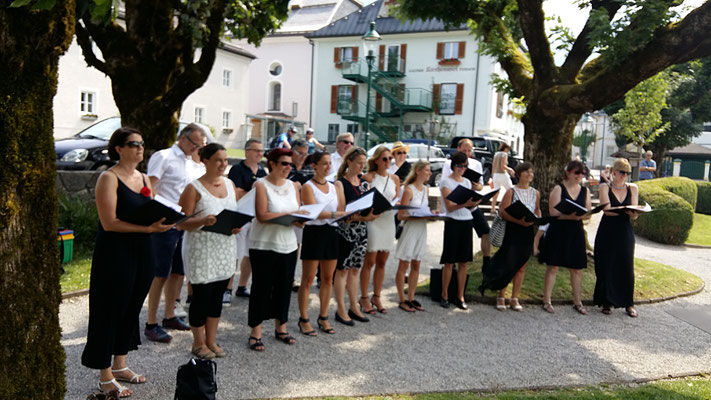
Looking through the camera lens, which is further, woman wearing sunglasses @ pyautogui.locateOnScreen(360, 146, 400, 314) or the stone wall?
the stone wall

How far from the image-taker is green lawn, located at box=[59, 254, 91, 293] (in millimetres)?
7350

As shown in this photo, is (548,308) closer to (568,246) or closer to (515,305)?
(515,305)

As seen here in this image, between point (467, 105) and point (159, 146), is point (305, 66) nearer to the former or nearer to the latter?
point (467, 105)

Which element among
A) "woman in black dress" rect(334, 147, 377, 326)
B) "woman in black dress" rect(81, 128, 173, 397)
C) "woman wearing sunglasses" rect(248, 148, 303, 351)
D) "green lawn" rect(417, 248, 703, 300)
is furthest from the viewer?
"green lawn" rect(417, 248, 703, 300)

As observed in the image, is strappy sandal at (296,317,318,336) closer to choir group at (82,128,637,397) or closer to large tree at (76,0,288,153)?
choir group at (82,128,637,397)

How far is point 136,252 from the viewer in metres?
4.40

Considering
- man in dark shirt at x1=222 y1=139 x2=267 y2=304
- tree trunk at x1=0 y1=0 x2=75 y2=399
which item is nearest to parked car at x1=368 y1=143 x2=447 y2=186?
man in dark shirt at x1=222 y1=139 x2=267 y2=304

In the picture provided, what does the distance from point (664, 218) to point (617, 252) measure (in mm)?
8088

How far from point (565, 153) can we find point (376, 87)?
34996 millimetres

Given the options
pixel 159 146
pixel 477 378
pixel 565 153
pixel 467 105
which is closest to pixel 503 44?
pixel 565 153

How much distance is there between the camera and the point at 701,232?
56.3 ft

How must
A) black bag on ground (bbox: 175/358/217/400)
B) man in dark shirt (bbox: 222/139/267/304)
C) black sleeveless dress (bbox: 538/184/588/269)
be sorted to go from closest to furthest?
black bag on ground (bbox: 175/358/217/400) < man in dark shirt (bbox: 222/139/267/304) < black sleeveless dress (bbox: 538/184/588/269)

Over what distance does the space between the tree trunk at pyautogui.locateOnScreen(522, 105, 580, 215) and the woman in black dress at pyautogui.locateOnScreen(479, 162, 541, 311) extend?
2323 mm

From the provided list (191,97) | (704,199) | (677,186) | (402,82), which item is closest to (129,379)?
(677,186)
